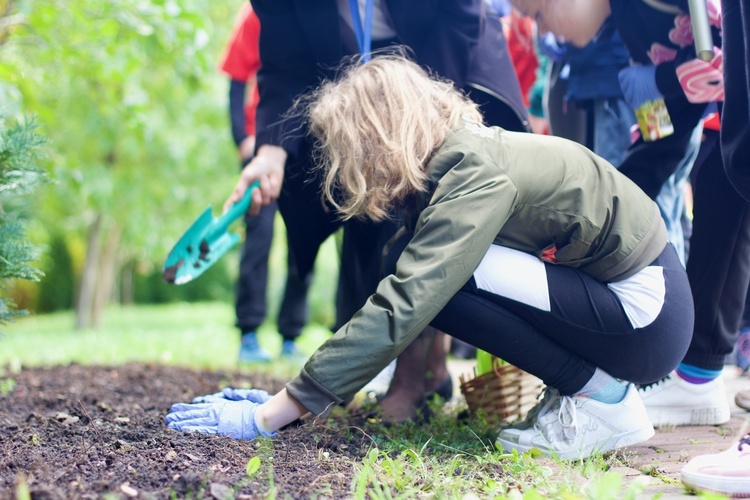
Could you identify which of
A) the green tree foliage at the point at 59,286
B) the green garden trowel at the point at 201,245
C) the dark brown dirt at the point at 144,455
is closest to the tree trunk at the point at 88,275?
the dark brown dirt at the point at 144,455

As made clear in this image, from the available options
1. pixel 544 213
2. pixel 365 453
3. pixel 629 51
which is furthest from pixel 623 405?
pixel 629 51

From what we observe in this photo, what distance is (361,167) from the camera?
1.92 m

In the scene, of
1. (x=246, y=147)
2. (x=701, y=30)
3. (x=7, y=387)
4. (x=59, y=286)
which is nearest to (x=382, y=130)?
(x=701, y=30)

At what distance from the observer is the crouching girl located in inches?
69.2

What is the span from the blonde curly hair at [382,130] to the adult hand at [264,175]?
426mm

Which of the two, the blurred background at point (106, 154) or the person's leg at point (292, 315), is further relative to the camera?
the person's leg at point (292, 315)

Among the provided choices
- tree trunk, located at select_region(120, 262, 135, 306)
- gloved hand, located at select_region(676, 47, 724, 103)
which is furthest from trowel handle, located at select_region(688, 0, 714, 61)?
tree trunk, located at select_region(120, 262, 135, 306)

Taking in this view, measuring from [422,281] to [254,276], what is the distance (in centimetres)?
277

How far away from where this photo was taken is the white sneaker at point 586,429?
6.40ft

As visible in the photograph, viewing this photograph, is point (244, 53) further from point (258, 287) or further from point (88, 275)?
point (88, 275)

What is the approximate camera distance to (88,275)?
8.89 meters

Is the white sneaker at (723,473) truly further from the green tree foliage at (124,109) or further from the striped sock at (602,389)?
the green tree foliage at (124,109)

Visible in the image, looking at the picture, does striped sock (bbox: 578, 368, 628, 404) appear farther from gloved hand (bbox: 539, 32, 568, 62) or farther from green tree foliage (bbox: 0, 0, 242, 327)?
green tree foliage (bbox: 0, 0, 242, 327)

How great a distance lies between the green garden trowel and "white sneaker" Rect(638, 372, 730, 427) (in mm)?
1497
